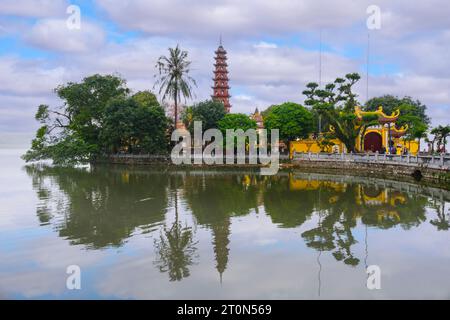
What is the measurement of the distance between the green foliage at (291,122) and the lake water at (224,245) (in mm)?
20789

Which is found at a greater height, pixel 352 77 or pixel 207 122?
pixel 352 77

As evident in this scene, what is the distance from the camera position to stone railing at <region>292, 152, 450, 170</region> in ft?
67.9

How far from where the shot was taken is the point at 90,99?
42594 millimetres

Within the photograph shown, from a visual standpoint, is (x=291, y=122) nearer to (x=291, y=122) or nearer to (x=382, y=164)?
(x=291, y=122)

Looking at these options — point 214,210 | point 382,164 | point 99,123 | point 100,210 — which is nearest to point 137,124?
point 99,123

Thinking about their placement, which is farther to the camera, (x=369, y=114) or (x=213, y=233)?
(x=369, y=114)

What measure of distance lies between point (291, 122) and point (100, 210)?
26516 mm

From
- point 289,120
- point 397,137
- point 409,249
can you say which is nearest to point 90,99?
point 289,120

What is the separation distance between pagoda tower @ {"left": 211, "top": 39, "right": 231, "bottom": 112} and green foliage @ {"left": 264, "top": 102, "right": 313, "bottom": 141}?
20.4 meters

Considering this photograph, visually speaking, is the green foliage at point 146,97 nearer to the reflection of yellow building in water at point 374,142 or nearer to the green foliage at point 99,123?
the green foliage at point 99,123

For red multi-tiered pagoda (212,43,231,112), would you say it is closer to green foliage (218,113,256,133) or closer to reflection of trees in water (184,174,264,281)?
green foliage (218,113,256,133)

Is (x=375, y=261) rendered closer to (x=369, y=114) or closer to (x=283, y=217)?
(x=283, y=217)

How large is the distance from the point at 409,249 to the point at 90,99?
38.6 meters

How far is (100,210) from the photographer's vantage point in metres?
14.0
